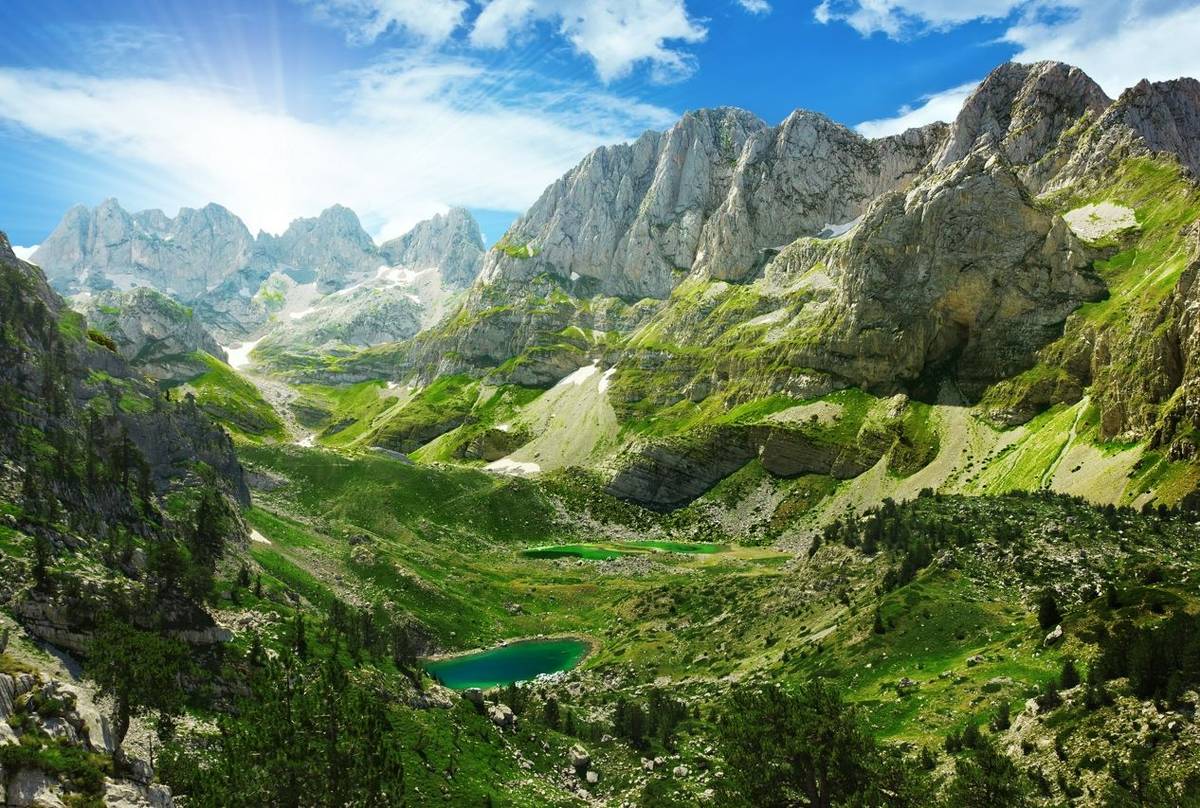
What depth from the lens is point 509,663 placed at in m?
89.6

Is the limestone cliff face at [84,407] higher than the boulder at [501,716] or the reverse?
higher

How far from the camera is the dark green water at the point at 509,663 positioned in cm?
8312

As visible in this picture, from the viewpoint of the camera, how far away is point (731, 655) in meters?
69.3

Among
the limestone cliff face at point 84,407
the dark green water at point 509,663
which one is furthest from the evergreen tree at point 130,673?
the dark green water at point 509,663

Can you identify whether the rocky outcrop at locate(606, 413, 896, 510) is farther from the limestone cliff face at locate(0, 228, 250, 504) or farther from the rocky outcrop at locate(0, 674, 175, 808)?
the rocky outcrop at locate(0, 674, 175, 808)

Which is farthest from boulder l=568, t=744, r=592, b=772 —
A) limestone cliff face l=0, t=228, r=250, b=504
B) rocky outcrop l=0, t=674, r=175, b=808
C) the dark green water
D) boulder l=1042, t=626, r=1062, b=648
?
limestone cliff face l=0, t=228, r=250, b=504

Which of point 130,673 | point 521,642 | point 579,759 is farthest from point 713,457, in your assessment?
point 130,673

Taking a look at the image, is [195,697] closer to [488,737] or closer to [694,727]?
[488,737]

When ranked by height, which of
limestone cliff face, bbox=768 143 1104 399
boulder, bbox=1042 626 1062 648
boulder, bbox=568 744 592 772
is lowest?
boulder, bbox=568 744 592 772

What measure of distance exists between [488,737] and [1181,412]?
4262 inches

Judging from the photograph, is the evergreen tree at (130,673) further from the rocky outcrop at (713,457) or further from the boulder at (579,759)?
the rocky outcrop at (713,457)

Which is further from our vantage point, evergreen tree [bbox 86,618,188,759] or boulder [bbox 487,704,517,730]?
boulder [bbox 487,704,517,730]

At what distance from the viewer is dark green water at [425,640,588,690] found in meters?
83.1

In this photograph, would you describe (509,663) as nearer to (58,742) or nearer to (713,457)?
(58,742)
